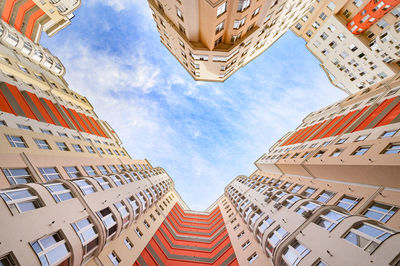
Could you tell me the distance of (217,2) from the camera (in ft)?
60.4

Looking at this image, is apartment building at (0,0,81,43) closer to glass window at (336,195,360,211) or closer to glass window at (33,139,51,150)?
glass window at (33,139,51,150)

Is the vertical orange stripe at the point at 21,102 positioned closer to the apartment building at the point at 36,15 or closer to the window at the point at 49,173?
the window at the point at 49,173

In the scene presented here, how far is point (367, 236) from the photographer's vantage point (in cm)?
1046

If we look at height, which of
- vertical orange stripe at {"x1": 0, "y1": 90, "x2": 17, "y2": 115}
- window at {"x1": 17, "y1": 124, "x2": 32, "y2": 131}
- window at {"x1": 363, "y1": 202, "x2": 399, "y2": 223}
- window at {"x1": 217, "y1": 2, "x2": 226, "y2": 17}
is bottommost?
window at {"x1": 363, "y1": 202, "x2": 399, "y2": 223}

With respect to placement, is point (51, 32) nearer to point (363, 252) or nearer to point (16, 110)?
point (16, 110)

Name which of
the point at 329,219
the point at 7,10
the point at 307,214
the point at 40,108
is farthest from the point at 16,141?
the point at 7,10

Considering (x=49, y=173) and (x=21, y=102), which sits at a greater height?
(x=21, y=102)

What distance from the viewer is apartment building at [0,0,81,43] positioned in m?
42.2

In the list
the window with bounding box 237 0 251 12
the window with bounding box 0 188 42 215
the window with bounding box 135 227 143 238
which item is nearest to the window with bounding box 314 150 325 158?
the window with bounding box 237 0 251 12

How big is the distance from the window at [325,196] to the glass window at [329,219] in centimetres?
753

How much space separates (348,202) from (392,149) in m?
6.20

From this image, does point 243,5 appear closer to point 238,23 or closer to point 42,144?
point 238,23

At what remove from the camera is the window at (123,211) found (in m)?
18.7

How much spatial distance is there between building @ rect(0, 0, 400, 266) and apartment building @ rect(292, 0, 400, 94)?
1590 cm
